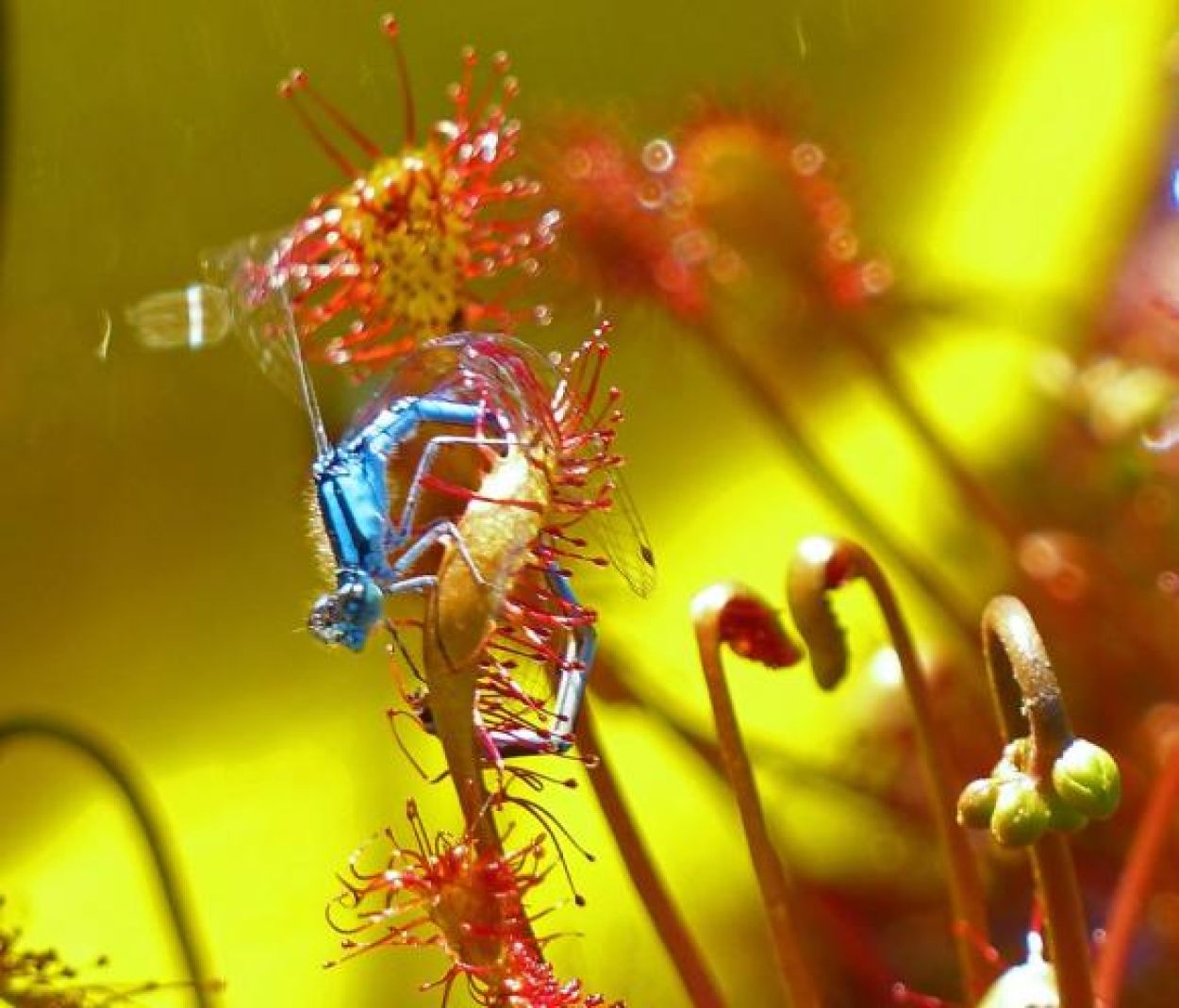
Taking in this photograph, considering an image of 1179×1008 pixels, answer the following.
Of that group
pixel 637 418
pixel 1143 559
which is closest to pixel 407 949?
pixel 637 418

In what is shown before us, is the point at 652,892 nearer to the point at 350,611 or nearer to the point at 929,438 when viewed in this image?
the point at 350,611

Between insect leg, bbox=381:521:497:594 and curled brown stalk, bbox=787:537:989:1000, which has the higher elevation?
insect leg, bbox=381:521:497:594

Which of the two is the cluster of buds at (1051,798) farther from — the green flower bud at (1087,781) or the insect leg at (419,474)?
the insect leg at (419,474)

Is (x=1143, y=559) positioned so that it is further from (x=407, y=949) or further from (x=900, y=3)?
(x=407, y=949)

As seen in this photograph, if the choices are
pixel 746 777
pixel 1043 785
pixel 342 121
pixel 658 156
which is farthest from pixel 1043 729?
pixel 658 156

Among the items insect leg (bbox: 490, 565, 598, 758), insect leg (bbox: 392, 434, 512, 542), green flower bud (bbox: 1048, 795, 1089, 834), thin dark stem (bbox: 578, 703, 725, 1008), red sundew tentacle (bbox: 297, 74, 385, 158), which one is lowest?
green flower bud (bbox: 1048, 795, 1089, 834)

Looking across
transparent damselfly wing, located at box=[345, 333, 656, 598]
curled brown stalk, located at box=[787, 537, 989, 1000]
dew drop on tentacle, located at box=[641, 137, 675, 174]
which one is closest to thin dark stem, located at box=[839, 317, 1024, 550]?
dew drop on tentacle, located at box=[641, 137, 675, 174]

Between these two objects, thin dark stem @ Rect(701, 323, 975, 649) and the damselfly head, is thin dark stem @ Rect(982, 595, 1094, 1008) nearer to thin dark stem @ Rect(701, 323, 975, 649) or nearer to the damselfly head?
the damselfly head
